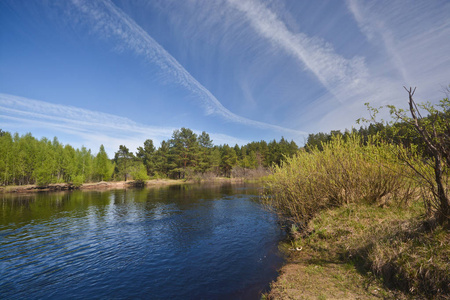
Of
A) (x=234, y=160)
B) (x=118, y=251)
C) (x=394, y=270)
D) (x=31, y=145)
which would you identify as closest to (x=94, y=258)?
(x=118, y=251)

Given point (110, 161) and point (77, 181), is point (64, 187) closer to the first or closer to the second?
Result: point (77, 181)

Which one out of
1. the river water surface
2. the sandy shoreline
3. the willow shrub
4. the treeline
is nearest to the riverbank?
the willow shrub

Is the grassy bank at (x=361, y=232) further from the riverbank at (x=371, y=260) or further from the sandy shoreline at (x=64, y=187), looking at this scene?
the sandy shoreline at (x=64, y=187)

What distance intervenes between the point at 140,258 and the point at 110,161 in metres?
85.7

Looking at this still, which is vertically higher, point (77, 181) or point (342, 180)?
point (342, 180)

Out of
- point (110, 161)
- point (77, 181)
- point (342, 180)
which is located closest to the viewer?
point (342, 180)

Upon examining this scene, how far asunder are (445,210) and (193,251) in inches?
440

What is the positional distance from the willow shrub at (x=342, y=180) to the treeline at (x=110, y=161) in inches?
1907

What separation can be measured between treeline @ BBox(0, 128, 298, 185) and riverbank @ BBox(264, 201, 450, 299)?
5070 cm

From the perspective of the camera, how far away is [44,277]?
8.93m

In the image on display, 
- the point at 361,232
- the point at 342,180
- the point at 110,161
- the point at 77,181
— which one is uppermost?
the point at 110,161

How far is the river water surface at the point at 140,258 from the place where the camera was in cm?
770

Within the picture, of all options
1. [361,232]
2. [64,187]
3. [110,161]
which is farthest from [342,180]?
[110,161]

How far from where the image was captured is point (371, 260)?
21.0 ft
